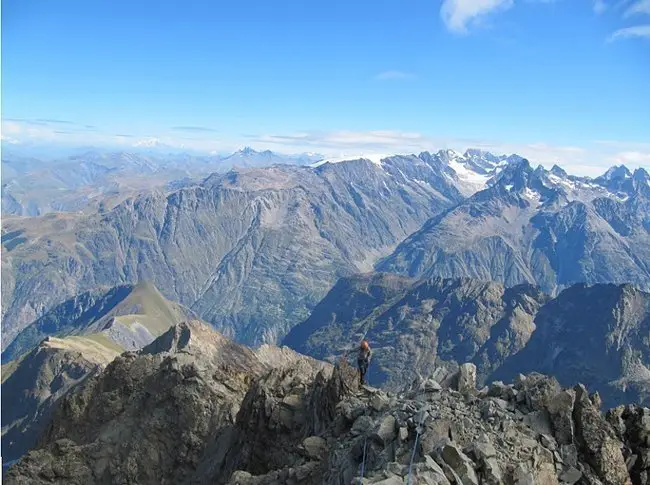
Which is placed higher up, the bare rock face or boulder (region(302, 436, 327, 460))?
the bare rock face

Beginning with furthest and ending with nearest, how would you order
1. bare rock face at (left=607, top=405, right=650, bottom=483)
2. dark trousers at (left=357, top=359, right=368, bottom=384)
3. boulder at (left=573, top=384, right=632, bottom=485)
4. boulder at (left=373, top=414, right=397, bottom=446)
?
dark trousers at (left=357, top=359, right=368, bottom=384) → bare rock face at (left=607, top=405, right=650, bottom=483) → boulder at (left=573, top=384, right=632, bottom=485) → boulder at (left=373, top=414, right=397, bottom=446)

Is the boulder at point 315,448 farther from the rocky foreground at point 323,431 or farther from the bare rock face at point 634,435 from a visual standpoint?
the bare rock face at point 634,435

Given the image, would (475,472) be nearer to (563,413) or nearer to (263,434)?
(563,413)

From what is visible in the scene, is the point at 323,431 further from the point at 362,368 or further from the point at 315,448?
the point at 362,368

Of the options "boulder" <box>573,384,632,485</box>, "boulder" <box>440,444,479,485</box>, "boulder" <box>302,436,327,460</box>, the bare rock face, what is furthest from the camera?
"boulder" <box>302,436,327,460</box>

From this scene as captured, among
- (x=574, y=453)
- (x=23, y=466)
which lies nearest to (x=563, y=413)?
(x=574, y=453)

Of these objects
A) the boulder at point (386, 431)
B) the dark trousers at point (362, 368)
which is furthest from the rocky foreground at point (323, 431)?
the dark trousers at point (362, 368)

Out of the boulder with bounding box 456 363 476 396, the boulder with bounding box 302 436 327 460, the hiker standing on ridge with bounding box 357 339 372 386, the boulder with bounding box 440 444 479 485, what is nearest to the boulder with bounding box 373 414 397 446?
the boulder with bounding box 440 444 479 485

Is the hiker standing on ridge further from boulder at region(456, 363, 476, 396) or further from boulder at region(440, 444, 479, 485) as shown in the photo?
boulder at region(440, 444, 479, 485)
